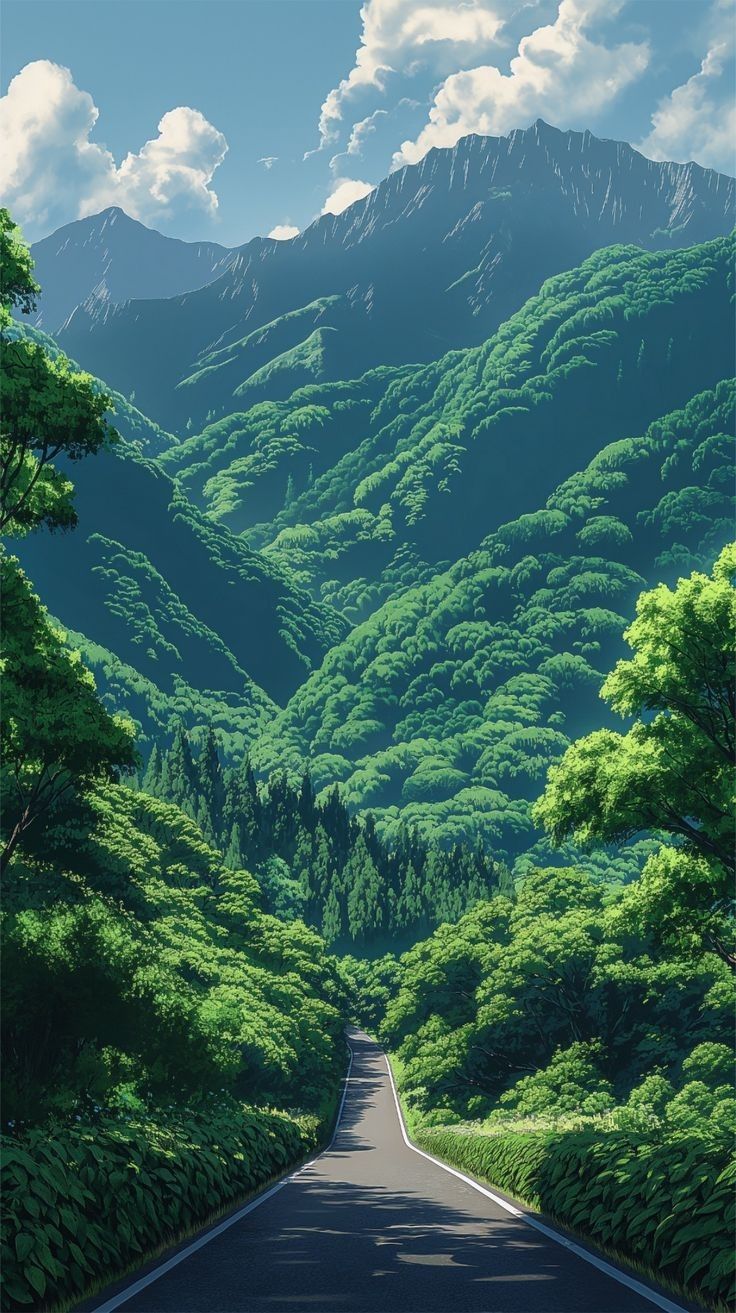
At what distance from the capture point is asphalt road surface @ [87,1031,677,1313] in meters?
9.48

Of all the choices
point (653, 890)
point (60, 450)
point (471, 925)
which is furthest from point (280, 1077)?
point (60, 450)

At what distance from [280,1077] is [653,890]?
40.9 meters

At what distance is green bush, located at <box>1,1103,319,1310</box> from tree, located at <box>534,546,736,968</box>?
342 inches

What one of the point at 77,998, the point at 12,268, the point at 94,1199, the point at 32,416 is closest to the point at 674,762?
the point at 32,416

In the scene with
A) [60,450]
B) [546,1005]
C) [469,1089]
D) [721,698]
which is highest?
[60,450]

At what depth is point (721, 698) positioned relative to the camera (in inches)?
824

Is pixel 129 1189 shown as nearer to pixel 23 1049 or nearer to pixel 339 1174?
pixel 339 1174

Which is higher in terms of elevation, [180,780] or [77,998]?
[180,780]

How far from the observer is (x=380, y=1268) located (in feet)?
36.6

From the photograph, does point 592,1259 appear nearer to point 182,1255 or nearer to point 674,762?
point 182,1255

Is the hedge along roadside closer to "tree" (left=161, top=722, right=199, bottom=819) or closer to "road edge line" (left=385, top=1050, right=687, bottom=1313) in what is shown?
"road edge line" (left=385, top=1050, right=687, bottom=1313)

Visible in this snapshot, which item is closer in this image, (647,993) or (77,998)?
(77,998)

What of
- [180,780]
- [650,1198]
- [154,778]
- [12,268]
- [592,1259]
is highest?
[154,778]

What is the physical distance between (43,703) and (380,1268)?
9.34m
